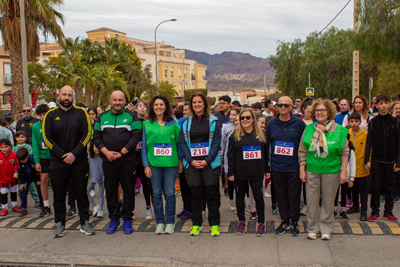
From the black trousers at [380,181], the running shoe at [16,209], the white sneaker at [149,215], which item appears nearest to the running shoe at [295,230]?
the black trousers at [380,181]

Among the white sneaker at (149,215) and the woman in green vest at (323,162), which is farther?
the white sneaker at (149,215)

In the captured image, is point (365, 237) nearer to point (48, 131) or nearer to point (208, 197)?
point (208, 197)

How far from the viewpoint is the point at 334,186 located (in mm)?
5324

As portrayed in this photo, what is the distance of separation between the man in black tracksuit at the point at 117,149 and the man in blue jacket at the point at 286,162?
85.6 inches

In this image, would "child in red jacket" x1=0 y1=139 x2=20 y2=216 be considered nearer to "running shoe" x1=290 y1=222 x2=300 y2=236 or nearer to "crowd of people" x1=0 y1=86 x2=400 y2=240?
"crowd of people" x1=0 y1=86 x2=400 y2=240

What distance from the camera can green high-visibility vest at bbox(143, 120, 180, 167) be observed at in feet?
18.9

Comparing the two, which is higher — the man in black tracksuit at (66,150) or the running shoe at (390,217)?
the man in black tracksuit at (66,150)

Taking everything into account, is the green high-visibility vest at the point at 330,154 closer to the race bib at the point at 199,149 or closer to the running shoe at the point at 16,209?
the race bib at the point at 199,149

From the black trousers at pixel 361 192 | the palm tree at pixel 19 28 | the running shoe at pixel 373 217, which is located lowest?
the running shoe at pixel 373 217

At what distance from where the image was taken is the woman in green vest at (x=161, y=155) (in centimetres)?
576

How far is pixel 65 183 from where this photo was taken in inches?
229

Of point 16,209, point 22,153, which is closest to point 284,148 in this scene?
point 22,153

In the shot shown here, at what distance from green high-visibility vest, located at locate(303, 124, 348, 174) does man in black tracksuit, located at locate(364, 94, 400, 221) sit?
3.76 feet

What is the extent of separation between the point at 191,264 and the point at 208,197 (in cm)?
125
